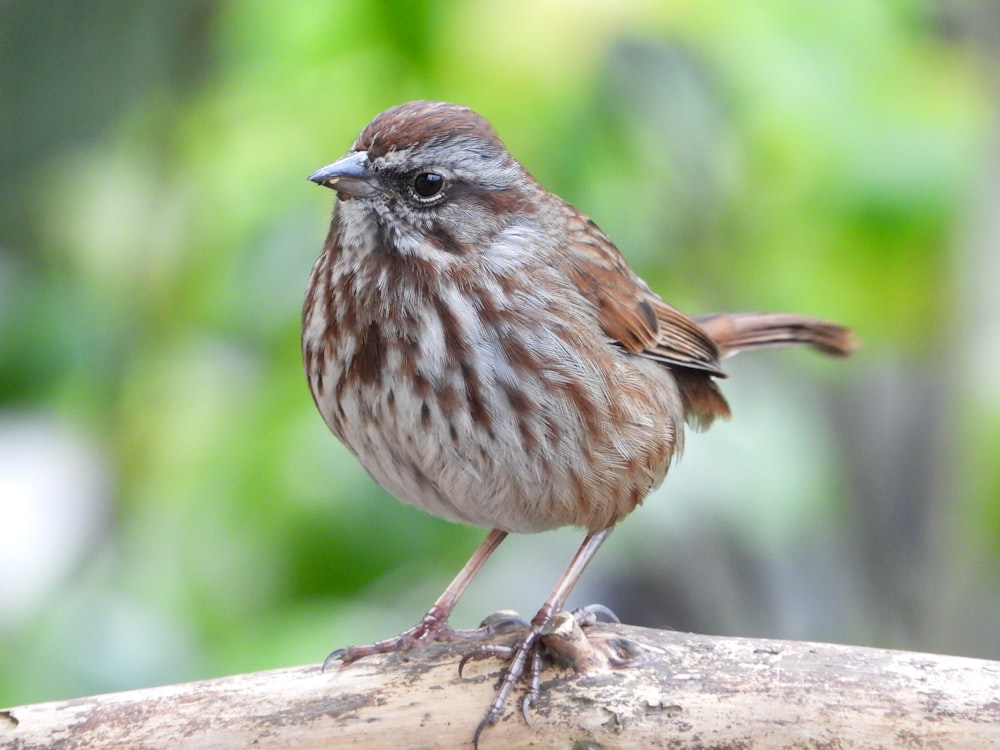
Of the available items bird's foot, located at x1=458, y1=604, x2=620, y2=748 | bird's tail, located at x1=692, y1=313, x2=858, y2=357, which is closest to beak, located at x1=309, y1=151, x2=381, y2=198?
bird's foot, located at x1=458, y1=604, x2=620, y2=748

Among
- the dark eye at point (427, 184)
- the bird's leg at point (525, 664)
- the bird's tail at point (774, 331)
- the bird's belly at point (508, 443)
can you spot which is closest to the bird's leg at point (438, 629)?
the bird's leg at point (525, 664)

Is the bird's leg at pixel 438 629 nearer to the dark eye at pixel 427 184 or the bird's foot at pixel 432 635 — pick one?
the bird's foot at pixel 432 635

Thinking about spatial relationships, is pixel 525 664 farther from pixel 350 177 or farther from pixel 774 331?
pixel 774 331

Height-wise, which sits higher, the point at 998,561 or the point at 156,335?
the point at 998,561

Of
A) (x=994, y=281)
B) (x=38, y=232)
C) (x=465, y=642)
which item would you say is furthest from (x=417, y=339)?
(x=994, y=281)

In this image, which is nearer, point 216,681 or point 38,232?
point 216,681

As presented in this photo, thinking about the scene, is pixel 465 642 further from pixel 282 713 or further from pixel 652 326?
pixel 652 326

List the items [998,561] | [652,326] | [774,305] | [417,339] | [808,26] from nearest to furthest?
[417,339], [652,326], [808,26], [774,305], [998,561]

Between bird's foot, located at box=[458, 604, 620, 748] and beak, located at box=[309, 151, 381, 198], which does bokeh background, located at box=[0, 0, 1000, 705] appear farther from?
bird's foot, located at box=[458, 604, 620, 748]
